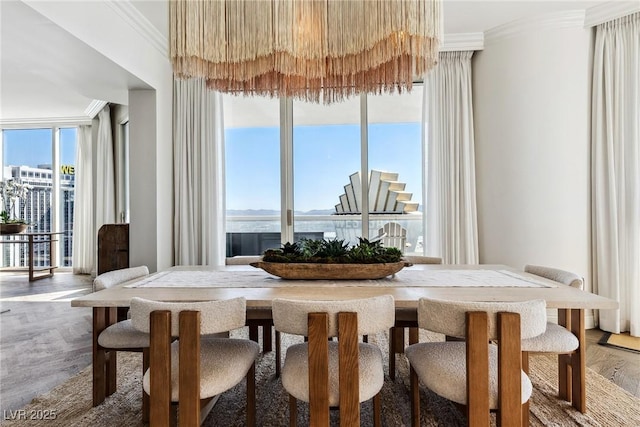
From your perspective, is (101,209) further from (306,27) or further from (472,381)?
(472,381)

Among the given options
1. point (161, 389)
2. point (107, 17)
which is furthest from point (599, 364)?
point (107, 17)

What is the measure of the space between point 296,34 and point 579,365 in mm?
2205

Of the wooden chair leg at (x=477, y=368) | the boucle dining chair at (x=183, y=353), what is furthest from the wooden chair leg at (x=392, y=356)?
the boucle dining chair at (x=183, y=353)

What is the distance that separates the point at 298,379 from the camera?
1.42 meters

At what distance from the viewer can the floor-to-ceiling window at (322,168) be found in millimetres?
4035

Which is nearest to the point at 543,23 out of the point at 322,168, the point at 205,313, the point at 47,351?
the point at 322,168

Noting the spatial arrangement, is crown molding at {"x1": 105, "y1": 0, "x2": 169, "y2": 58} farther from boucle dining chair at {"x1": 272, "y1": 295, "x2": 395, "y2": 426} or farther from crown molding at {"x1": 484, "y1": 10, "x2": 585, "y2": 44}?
crown molding at {"x1": 484, "y1": 10, "x2": 585, "y2": 44}

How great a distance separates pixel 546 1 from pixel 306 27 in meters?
2.58

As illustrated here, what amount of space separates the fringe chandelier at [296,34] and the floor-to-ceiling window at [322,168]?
2152 mm

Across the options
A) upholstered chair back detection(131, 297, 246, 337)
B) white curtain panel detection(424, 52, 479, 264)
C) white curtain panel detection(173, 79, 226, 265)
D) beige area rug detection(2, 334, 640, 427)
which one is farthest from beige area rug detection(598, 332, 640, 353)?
white curtain panel detection(173, 79, 226, 265)

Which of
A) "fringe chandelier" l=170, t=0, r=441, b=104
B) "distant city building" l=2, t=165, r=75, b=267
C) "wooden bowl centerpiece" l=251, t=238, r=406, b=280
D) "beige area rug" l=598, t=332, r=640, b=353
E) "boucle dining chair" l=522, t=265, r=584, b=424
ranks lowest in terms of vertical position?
"beige area rug" l=598, t=332, r=640, b=353

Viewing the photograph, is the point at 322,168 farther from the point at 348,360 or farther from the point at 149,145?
the point at 348,360

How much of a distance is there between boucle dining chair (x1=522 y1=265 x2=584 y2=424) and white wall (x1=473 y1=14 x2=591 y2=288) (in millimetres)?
1268

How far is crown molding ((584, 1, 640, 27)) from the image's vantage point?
3.06 metres
